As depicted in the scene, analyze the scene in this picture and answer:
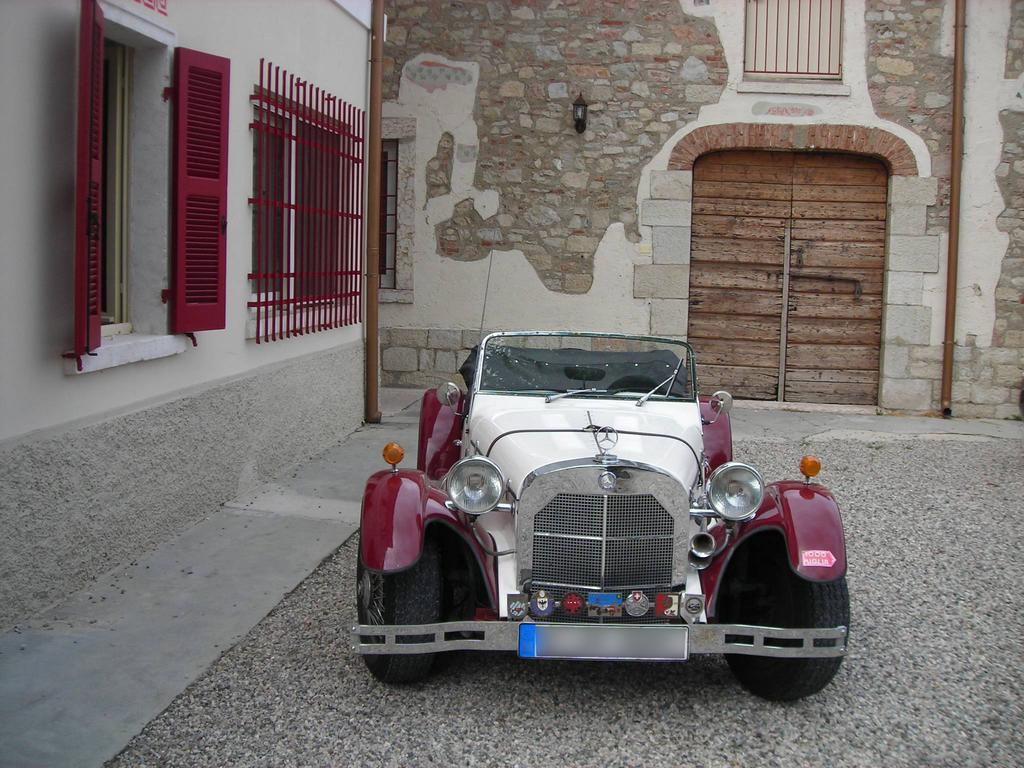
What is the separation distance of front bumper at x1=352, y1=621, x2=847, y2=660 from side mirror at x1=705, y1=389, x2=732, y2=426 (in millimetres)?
1597

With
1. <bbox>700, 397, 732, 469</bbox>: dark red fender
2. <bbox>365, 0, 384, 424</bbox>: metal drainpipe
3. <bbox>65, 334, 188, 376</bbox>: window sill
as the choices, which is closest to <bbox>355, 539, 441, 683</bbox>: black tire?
<bbox>65, 334, 188, 376</bbox>: window sill

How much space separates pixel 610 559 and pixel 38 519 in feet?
7.68

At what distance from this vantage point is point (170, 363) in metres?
5.73

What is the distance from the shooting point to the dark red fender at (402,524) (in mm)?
3680

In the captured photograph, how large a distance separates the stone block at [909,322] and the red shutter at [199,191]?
6.89m

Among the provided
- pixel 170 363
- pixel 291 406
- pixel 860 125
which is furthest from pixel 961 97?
pixel 170 363

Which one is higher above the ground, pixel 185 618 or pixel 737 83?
pixel 737 83

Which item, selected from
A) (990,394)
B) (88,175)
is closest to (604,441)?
(88,175)

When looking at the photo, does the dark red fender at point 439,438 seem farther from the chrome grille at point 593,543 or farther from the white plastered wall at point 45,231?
the chrome grille at point 593,543

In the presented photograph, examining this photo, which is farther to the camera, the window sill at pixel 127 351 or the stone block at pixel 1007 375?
the stone block at pixel 1007 375

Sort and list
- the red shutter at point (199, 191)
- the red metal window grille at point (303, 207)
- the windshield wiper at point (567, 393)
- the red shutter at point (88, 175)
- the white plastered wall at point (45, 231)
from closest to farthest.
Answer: the white plastered wall at point (45, 231)
the red shutter at point (88, 175)
the windshield wiper at point (567, 393)
the red shutter at point (199, 191)
the red metal window grille at point (303, 207)

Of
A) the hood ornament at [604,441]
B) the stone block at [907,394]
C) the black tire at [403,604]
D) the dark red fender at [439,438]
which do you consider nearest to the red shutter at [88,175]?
the dark red fender at [439,438]

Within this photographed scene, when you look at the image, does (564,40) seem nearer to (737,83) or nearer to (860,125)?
(737,83)

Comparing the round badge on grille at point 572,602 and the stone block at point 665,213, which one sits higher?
the stone block at point 665,213
